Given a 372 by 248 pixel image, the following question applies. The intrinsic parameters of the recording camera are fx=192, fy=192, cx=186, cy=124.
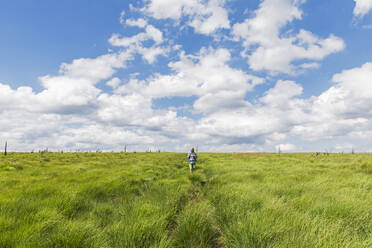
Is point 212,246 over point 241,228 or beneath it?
beneath

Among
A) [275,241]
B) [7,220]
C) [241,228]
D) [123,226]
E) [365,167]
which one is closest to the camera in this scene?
[275,241]

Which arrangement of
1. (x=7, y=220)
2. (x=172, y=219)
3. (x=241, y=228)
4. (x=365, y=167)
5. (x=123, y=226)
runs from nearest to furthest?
1. (x=241, y=228)
2. (x=123, y=226)
3. (x=7, y=220)
4. (x=172, y=219)
5. (x=365, y=167)

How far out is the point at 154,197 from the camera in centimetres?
532

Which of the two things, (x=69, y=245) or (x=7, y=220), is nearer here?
(x=69, y=245)

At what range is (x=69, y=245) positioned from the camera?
8.89 feet

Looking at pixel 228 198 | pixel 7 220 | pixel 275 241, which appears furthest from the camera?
pixel 228 198

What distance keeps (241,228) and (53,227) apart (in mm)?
3329

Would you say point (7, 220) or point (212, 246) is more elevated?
point (7, 220)

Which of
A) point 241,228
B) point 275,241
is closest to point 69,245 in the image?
point 241,228

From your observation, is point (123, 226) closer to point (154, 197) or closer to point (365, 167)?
point (154, 197)

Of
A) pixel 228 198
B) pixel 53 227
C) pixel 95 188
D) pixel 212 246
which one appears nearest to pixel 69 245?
pixel 53 227

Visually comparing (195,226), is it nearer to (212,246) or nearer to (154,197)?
(212,246)

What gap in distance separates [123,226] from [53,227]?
1.41 meters

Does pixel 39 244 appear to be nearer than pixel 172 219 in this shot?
Yes
